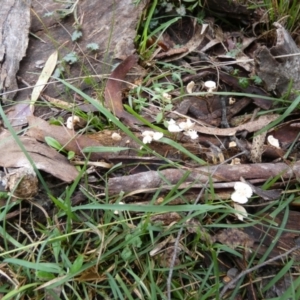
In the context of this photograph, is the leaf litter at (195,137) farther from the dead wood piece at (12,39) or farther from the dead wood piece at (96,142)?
the dead wood piece at (12,39)

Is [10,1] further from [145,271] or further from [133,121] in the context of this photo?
[145,271]

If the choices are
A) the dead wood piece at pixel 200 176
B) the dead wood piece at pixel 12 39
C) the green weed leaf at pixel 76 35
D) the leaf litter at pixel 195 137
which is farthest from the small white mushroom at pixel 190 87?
the dead wood piece at pixel 12 39

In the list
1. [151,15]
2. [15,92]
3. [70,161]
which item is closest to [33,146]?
[70,161]

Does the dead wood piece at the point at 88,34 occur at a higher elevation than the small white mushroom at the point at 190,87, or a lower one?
higher

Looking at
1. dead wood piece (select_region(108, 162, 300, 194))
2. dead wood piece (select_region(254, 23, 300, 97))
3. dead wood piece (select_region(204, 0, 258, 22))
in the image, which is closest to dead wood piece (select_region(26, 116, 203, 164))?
dead wood piece (select_region(108, 162, 300, 194))

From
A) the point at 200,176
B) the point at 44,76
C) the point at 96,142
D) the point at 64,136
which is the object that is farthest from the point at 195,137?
the point at 44,76

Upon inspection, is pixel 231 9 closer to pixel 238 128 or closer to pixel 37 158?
pixel 238 128

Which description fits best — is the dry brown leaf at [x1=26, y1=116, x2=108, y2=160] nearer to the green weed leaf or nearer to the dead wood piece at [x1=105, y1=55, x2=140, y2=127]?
the dead wood piece at [x1=105, y1=55, x2=140, y2=127]
